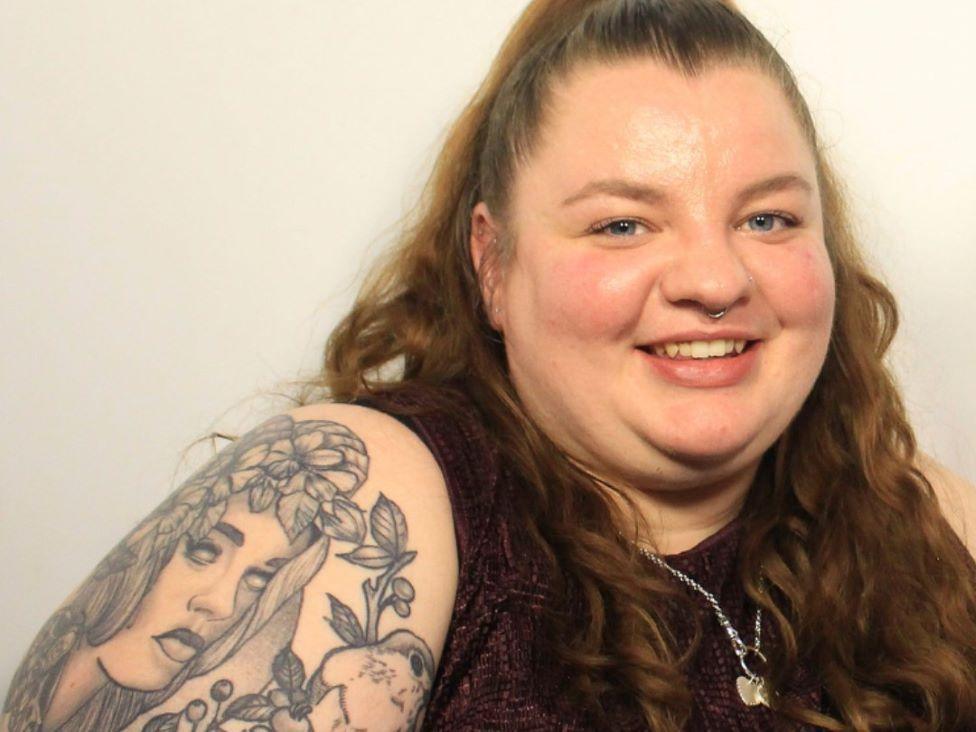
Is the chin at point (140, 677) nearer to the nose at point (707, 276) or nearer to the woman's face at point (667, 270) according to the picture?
the woman's face at point (667, 270)

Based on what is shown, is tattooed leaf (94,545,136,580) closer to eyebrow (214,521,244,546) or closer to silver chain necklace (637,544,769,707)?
eyebrow (214,521,244,546)

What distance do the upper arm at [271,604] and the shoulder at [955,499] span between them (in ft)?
2.64

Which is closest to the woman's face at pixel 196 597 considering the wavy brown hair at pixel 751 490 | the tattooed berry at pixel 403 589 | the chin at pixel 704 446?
the tattooed berry at pixel 403 589

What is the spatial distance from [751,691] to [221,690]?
66 cm

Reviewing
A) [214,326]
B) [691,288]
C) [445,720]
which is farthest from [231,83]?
[445,720]

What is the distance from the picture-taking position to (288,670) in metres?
1.40

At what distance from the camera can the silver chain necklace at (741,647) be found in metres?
Result: 1.72

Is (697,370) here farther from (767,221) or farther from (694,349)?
(767,221)

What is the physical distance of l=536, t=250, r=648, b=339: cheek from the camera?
1654mm

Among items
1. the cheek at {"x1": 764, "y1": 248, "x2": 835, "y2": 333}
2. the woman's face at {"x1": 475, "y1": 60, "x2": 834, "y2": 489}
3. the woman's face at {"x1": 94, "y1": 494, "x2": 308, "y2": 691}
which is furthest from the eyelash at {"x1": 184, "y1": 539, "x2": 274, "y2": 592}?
the cheek at {"x1": 764, "y1": 248, "x2": 835, "y2": 333}

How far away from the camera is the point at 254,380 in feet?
7.78

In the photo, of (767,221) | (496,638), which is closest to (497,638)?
(496,638)

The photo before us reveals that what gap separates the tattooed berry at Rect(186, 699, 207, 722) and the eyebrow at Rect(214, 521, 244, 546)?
16 centimetres

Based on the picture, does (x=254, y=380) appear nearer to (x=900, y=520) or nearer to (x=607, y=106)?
(x=607, y=106)
